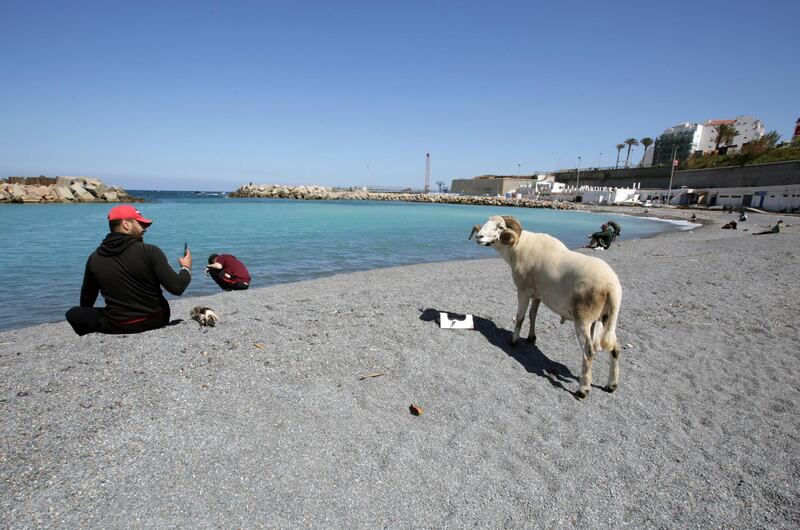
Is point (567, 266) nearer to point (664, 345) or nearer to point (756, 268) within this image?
point (664, 345)

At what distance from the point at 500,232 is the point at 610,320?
2.13 metres

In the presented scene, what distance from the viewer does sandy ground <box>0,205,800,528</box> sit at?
122 inches

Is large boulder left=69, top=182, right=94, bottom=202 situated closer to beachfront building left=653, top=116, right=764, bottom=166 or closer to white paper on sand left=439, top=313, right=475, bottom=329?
white paper on sand left=439, top=313, right=475, bottom=329

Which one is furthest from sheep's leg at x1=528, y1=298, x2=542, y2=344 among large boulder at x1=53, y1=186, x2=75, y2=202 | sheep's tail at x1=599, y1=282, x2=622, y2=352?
large boulder at x1=53, y1=186, x2=75, y2=202

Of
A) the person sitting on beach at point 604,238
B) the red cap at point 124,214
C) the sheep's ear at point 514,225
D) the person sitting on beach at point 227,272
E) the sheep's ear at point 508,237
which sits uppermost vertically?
the red cap at point 124,214

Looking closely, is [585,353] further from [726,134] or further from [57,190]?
[726,134]

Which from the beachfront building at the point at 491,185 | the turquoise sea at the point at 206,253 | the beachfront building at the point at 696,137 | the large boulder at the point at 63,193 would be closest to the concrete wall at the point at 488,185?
the beachfront building at the point at 491,185

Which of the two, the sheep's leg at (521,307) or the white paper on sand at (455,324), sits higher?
the sheep's leg at (521,307)

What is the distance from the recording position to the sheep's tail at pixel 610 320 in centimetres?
479

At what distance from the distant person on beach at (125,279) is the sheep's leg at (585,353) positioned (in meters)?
5.37

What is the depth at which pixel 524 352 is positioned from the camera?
20.9 ft

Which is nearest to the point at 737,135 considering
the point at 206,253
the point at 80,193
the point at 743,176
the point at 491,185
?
the point at 743,176

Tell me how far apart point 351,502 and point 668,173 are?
115136mm

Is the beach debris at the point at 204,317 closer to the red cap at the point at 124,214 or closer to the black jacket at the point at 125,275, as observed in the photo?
the black jacket at the point at 125,275
